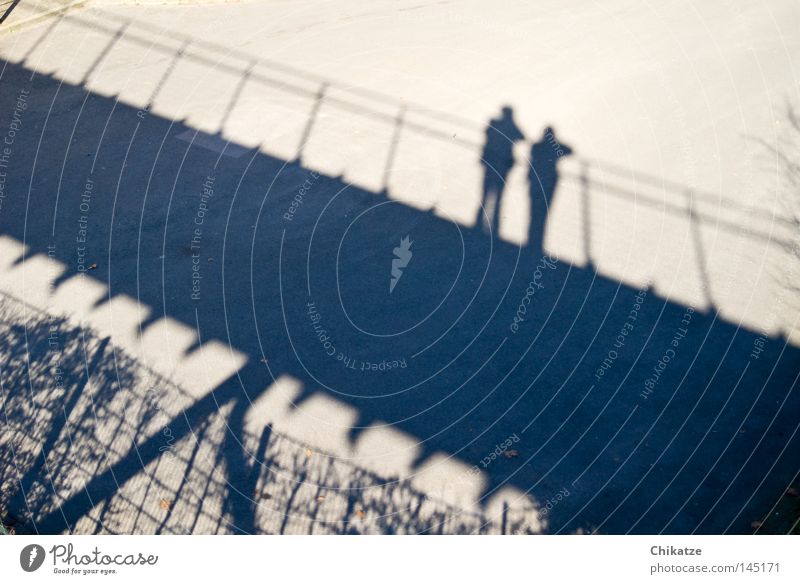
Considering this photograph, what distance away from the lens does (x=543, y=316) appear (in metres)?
12.3

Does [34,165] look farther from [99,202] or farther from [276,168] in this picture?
[276,168]

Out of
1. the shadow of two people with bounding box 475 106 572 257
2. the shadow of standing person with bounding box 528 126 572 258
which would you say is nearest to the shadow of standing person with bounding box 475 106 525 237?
the shadow of two people with bounding box 475 106 572 257

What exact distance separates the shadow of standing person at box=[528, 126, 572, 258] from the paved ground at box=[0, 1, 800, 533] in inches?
2.6

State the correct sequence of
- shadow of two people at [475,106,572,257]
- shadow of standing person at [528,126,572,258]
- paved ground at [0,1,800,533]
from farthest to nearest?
1. shadow of two people at [475,106,572,257]
2. shadow of standing person at [528,126,572,258]
3. paved ground at [0,1,800,533]

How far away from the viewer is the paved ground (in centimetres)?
1057

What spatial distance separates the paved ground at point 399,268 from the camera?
1057cm

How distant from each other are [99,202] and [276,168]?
134 inches

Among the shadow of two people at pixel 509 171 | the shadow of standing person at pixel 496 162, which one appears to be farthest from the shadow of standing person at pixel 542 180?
the shadow of standing person at pixel 496 162

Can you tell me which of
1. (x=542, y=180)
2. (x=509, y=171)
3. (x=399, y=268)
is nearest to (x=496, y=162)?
(x=509, y=171)

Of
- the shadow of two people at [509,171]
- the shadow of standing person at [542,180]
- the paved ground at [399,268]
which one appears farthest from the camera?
the shadow of two people at [509,171]

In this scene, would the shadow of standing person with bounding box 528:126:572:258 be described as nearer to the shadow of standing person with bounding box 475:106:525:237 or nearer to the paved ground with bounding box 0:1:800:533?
the paved ground with bounding box 0:1:800:533

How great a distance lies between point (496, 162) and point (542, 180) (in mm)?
984

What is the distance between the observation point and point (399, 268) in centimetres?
1283

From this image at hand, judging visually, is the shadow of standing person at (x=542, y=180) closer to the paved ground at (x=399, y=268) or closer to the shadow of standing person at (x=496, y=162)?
the paved ground at (x=399, y=268)
